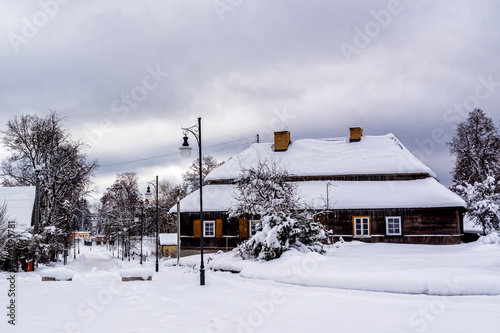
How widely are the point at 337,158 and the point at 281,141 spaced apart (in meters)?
5.37

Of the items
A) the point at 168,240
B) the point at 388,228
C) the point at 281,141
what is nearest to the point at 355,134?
the point at 281,141

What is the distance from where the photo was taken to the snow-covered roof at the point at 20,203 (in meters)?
27.7

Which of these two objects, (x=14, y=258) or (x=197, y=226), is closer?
(x=14, y=258)

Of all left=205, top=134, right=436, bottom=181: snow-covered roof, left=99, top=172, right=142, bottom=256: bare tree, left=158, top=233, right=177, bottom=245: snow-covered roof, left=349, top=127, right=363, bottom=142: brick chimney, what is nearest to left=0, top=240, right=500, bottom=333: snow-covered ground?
left=205, top=134, right=436, bottom=181: snow-covered roof

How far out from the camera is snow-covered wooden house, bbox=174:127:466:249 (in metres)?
27.8

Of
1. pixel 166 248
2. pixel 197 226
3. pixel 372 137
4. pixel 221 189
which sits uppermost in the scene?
pixel 372 137

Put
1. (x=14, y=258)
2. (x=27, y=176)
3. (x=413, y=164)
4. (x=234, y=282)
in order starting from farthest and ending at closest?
1. (x=27, y=176)
2. (x=413, y=164)
3. (x=14, y=258)
4. (x=234, y=282)

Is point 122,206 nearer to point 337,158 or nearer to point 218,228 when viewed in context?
point 218,228

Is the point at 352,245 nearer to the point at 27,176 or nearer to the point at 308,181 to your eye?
the point at 308,181

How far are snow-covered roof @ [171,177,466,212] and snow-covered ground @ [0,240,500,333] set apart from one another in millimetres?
9746

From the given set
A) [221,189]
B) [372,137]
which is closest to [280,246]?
[221,189]

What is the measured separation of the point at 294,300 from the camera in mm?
11797

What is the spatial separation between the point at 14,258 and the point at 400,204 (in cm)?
2415

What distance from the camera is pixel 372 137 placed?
36375mm
